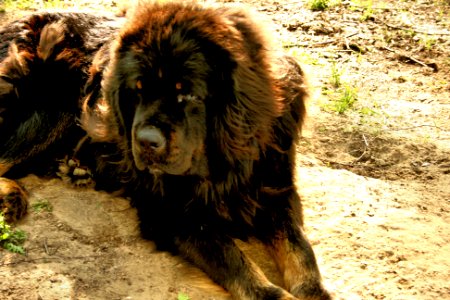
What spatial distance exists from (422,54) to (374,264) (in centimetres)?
384

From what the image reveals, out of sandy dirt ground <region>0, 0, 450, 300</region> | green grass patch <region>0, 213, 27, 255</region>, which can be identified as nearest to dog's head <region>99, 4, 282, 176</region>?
sandy dirt ground <region>0, 0, 450, 300</region>

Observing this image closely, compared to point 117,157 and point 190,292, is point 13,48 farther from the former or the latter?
→ point 190,292

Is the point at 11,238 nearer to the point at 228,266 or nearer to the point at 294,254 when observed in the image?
the point at 228,266

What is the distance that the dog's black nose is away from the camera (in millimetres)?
3570

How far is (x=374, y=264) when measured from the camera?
388 centimetres

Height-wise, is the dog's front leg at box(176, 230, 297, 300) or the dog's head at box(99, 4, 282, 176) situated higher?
the dog's head at box(99, 4, 282, 176)

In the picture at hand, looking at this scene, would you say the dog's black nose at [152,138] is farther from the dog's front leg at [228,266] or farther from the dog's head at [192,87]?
the dog's front leg at [228,266]

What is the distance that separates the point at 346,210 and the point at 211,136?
1.27 meters

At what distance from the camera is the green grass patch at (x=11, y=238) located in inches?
152

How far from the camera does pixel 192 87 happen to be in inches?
142

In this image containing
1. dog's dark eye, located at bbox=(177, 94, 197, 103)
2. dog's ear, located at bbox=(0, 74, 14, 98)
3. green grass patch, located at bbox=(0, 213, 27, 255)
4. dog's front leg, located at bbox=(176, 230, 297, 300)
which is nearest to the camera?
dog's front leg, located at bbox=(176, 230, 297, 300)

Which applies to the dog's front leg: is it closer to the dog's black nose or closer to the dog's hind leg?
the dog's hind leg

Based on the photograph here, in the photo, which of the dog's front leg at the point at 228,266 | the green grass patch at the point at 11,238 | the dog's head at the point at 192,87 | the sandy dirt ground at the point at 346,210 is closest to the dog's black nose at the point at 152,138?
the dog's head at the point at 192,87

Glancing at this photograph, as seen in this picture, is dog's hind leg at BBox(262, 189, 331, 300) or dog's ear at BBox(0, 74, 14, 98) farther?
dog's ear at BBox(0, 74, 14, 98)
